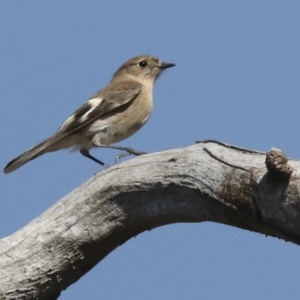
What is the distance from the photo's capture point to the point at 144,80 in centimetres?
1044

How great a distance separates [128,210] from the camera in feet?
18.6

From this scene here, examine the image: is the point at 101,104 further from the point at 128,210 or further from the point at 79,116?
the point at 128,210

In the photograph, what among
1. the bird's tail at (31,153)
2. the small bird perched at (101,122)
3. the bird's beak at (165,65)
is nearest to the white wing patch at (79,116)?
the small bird perched at (101,122)

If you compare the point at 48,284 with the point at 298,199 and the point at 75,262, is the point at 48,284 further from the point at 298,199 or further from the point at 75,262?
the point at 298,199

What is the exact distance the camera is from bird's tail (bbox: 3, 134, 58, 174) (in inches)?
330

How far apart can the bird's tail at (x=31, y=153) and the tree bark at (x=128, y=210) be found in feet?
8.28

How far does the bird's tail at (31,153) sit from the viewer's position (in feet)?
27.5

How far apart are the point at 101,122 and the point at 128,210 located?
3.40 meters

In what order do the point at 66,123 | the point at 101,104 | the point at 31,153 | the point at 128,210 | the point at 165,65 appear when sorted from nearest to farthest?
the point at 128,210
the point at 31,153
the point at 66,123
the point at 101,104
the point at 165,65

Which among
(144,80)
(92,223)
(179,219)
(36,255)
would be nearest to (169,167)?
(179,219)

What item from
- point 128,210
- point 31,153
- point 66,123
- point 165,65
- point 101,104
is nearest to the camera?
point 128,210

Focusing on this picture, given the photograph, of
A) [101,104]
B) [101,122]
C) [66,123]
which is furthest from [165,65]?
[66,123]

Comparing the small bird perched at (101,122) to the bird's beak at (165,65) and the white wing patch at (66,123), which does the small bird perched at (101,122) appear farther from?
the bird's beak at (165,65)

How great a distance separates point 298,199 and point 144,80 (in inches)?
227
